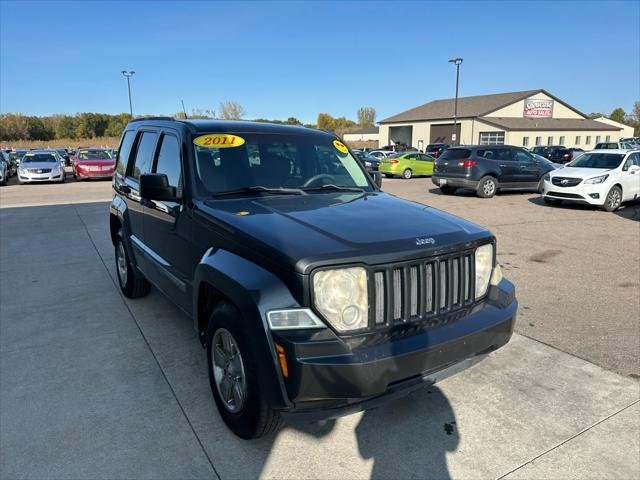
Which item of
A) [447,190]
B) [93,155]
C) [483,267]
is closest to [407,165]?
[447,190]

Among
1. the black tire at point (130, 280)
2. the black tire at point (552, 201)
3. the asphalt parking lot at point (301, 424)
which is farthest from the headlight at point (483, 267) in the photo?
the black tire at point (552, 201)

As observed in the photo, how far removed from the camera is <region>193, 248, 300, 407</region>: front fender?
7.48ft

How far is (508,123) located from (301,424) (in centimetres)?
5944

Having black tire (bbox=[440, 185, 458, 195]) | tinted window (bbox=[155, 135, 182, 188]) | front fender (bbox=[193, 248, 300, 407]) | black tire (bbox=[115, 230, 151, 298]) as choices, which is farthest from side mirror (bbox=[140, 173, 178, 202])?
black tire (bbox=[440, 185, 458, 195])

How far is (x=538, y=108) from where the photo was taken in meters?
60.1

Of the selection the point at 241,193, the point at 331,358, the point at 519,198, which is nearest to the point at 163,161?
the point at 241,193

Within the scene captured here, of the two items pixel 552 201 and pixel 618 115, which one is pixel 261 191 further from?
pixel 618 115

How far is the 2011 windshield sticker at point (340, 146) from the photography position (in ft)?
14.4

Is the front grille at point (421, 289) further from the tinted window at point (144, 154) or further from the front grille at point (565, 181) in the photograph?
the front grille at point (565, 181)

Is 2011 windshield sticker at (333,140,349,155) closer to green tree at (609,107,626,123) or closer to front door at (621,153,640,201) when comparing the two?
front door at (621,153,640,201)

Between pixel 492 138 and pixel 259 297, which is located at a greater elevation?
pixel 492 138

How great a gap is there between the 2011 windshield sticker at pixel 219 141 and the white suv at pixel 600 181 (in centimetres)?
1124

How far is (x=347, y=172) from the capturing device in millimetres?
4199

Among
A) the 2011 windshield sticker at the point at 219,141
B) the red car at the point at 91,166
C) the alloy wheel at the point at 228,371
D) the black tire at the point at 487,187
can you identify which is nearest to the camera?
the alloy wheel at the point at 228,371
